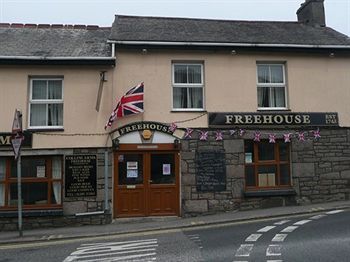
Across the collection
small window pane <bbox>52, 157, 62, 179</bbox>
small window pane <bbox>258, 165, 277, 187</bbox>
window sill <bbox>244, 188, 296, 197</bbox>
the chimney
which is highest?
the chimney

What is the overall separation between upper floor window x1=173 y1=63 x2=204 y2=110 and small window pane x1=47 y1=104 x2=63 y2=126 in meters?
3.73

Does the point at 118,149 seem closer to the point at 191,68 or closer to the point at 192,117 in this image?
the point at 192,117

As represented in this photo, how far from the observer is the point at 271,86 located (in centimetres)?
1523

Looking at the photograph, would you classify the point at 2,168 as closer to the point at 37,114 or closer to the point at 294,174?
the point at 37,114

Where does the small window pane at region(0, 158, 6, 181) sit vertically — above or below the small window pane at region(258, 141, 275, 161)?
below

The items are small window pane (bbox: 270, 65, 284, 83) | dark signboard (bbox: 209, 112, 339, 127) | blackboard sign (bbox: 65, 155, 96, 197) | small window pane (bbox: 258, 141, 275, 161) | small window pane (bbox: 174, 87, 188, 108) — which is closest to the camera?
blackboard sign (bbox: 65, 155, 96, 197)

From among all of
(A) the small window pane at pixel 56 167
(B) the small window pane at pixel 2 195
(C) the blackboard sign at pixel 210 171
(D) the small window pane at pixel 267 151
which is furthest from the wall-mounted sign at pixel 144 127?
(B) the small window pane at pixel 2 195

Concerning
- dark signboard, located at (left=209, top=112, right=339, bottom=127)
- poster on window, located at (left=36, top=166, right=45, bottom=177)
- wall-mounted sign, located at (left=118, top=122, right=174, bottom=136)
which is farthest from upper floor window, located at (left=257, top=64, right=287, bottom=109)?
poster on window, located at (left=36, top=166, right=45, bottom=177)

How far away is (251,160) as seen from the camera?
48.6 feet

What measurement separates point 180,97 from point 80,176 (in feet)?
13.8

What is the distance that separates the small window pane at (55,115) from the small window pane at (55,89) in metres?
0.30

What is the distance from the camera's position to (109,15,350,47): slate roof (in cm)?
1481

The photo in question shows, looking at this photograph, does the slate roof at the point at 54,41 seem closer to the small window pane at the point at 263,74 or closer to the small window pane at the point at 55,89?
the small window pane at the point at 55,89

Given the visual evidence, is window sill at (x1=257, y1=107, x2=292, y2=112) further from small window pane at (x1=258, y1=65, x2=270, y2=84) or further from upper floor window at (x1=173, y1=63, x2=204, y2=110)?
upper floor window at (x1=173, y1=63, x2=204, y2=110)
